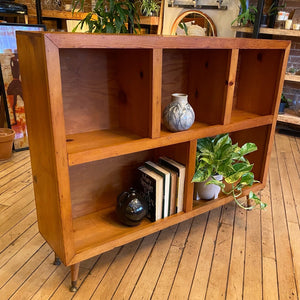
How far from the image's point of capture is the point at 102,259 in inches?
66.4

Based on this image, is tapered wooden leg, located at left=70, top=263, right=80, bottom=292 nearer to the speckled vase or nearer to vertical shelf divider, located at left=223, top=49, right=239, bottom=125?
the speckled vase

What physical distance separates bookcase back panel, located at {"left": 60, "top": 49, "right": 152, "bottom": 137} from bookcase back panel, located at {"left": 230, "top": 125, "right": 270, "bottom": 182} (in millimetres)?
981

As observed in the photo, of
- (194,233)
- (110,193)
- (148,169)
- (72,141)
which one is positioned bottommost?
(194,233)

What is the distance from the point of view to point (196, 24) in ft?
14.9

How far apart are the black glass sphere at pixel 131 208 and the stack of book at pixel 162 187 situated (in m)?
0.07

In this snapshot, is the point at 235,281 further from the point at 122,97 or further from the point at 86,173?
the point at 122,97

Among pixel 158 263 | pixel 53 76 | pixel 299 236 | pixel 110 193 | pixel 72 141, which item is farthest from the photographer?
pixel 299 236

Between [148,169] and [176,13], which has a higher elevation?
[176,13]

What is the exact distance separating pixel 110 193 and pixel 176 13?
3.79 m

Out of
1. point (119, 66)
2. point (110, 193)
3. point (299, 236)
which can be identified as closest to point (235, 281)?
point (299, 236)

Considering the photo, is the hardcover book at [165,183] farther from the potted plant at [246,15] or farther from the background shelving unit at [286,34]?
the potted plant at [246,15]

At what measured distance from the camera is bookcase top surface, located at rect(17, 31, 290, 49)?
1.09m

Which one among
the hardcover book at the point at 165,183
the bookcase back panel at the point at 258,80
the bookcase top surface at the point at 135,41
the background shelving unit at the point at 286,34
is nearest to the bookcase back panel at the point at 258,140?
the bookcase back panel at the point at 258,80

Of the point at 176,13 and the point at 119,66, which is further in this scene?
the point at 176,13
